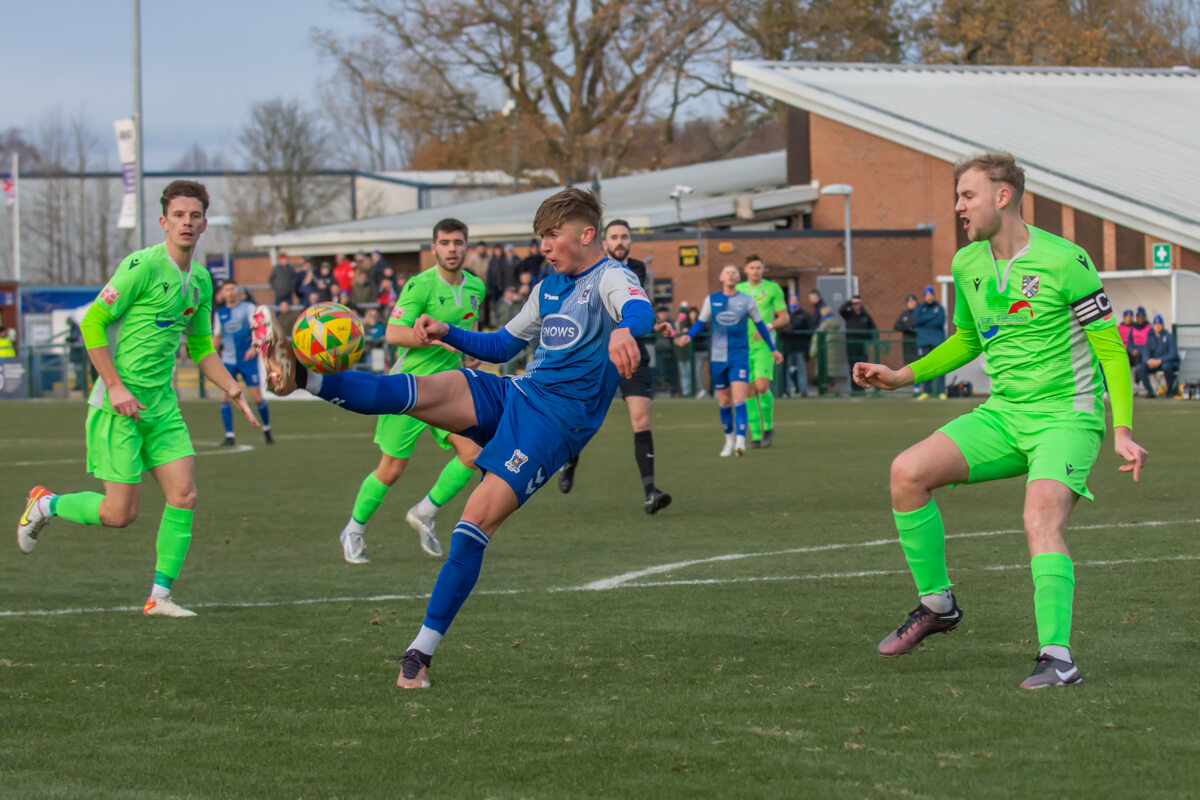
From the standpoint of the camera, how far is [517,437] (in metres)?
5.74

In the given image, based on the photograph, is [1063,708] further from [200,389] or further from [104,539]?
[200,389]

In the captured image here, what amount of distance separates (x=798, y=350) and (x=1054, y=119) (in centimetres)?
1397

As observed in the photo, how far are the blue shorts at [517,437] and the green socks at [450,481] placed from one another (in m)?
3.32

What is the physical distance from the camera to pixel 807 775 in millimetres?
4125

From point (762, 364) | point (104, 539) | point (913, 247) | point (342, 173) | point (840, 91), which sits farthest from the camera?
point (342, 173)

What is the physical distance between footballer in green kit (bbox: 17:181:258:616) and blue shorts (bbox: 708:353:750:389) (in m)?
9.85

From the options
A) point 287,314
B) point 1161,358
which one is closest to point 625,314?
point 1161,358

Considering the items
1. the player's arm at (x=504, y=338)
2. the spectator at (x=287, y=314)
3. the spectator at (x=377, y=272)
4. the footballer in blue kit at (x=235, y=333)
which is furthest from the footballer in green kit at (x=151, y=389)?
the spectator at (x=377, y=272)

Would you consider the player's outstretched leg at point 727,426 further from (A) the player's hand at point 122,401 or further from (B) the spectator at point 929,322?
(B) the spectator at point 929,322

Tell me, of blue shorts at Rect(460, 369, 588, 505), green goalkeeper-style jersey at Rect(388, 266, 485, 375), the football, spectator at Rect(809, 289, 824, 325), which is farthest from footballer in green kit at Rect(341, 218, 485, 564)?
spectator at Rect(809, 289, 824, 325)

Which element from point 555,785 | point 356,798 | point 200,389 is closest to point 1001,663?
point 555,785

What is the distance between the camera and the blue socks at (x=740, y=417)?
16.8 metres

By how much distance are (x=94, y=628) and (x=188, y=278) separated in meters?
A: 1.82

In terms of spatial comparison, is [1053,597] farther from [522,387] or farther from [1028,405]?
→ [522,387]
